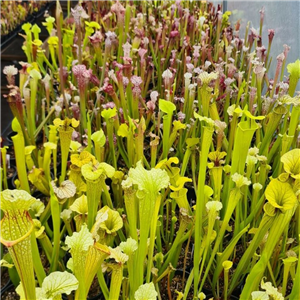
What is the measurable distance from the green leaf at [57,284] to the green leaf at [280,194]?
0.29 meters

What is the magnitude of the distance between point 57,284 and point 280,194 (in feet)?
1.08

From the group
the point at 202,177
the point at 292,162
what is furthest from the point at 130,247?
the point at 292,162

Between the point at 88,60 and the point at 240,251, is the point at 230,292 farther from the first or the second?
the point at 88,60

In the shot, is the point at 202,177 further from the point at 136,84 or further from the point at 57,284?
the point at 136,84

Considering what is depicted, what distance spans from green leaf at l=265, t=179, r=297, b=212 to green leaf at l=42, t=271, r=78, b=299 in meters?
0.29

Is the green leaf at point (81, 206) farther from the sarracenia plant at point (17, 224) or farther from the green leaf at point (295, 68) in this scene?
the green leaf at point (295, 68)

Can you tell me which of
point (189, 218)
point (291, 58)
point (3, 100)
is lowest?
point (3, 100)

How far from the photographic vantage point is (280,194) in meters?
0.53

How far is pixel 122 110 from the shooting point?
1083 millimetres

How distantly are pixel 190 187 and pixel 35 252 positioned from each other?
622 mm

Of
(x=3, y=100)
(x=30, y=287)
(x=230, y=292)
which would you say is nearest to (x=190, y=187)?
(x=230, y=292)

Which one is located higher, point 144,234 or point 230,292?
point 144,234

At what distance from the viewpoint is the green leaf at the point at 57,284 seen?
0.44 metres

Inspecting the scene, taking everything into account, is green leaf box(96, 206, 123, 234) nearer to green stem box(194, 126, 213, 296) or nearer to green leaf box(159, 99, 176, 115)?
green stem box(194, 126, 213, 296)
